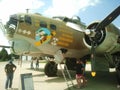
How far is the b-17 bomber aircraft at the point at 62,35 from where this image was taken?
1185 centimetres

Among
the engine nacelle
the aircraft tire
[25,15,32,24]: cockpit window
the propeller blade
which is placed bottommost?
the aircraft tire

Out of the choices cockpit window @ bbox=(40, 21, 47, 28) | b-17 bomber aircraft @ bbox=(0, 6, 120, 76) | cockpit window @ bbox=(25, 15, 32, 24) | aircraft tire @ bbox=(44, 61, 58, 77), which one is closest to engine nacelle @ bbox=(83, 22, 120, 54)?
b-17 bomber aircraft @ bbox=(0, 6, 120, 76)

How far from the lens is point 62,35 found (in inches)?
513

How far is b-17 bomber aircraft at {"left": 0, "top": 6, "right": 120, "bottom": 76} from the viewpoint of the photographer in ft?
38.9

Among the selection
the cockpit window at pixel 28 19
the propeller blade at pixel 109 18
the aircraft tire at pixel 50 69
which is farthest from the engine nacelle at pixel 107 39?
the aircraft tire at pixel 50 69

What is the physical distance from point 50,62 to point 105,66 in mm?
4483

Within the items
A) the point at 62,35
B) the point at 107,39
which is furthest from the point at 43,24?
the point at 107,39

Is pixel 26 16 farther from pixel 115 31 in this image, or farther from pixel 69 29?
pixel 115 31

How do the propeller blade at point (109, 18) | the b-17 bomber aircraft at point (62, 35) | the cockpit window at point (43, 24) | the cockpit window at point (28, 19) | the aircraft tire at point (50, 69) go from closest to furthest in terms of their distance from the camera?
1. the propeller blade at point (109, 18)
2. the b-17 bomber aircraft at point (62, 35)
3. the cockpit window at point (28, 19)
4. the cockpit window at point (43, 24)
5. the aircraft tire at point (50, 69)

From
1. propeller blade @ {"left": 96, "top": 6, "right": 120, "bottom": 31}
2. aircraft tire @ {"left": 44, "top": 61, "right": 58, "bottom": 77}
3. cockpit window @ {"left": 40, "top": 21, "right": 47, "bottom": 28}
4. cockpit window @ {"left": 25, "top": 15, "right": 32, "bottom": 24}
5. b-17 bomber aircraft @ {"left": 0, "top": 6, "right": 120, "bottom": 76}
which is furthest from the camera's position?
aircraft tire @ {"left": 44, "top": 61, "right": 58, "bottom": 77}

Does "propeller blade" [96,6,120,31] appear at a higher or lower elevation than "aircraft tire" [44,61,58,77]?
higher

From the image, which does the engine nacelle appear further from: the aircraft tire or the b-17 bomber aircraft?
the aircraft tire

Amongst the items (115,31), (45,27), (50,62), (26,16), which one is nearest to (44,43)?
(45,27)

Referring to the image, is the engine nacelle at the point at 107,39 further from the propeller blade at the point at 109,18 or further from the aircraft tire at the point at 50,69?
the aircraft tire at the point at 50,69
